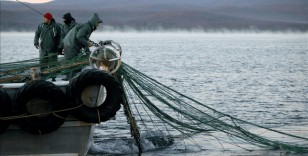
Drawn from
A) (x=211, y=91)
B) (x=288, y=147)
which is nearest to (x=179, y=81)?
(x=211, y=91)

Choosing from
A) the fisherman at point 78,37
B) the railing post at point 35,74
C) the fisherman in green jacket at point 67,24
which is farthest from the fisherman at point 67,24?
the railing post at point 35,74

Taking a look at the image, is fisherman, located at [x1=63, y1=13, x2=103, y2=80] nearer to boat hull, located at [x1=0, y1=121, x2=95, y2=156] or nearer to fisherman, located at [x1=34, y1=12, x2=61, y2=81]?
fisherman, located at [x1=34, y1=12, x2=61, y2=81]

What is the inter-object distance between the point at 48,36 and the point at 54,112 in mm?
4936

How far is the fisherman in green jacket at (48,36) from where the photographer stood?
980 centimetres

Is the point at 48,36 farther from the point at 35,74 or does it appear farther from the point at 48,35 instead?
the point at 35,74

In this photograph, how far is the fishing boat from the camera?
17.7 feet

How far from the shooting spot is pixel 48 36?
32.3 ft

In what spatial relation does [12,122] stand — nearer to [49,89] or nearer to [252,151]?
[49,89]

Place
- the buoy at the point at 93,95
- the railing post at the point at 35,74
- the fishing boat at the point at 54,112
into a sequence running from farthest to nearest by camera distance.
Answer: the railing post at the point at 35,74
the buoy at the point at 93,95
the fishing boat at the point at 54,112

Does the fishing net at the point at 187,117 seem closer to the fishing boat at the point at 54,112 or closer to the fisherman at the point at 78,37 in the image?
the fishing boat at the point at 54,112

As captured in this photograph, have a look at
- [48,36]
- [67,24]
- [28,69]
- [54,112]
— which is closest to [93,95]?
[54,112]

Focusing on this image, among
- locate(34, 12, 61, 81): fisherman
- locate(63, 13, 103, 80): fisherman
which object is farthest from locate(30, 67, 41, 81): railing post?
locate(34, 12, 61, 81): fisherman

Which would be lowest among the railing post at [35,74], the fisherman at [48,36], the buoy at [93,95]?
the buoy at [93,95]

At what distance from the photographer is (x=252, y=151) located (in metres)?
7.99
